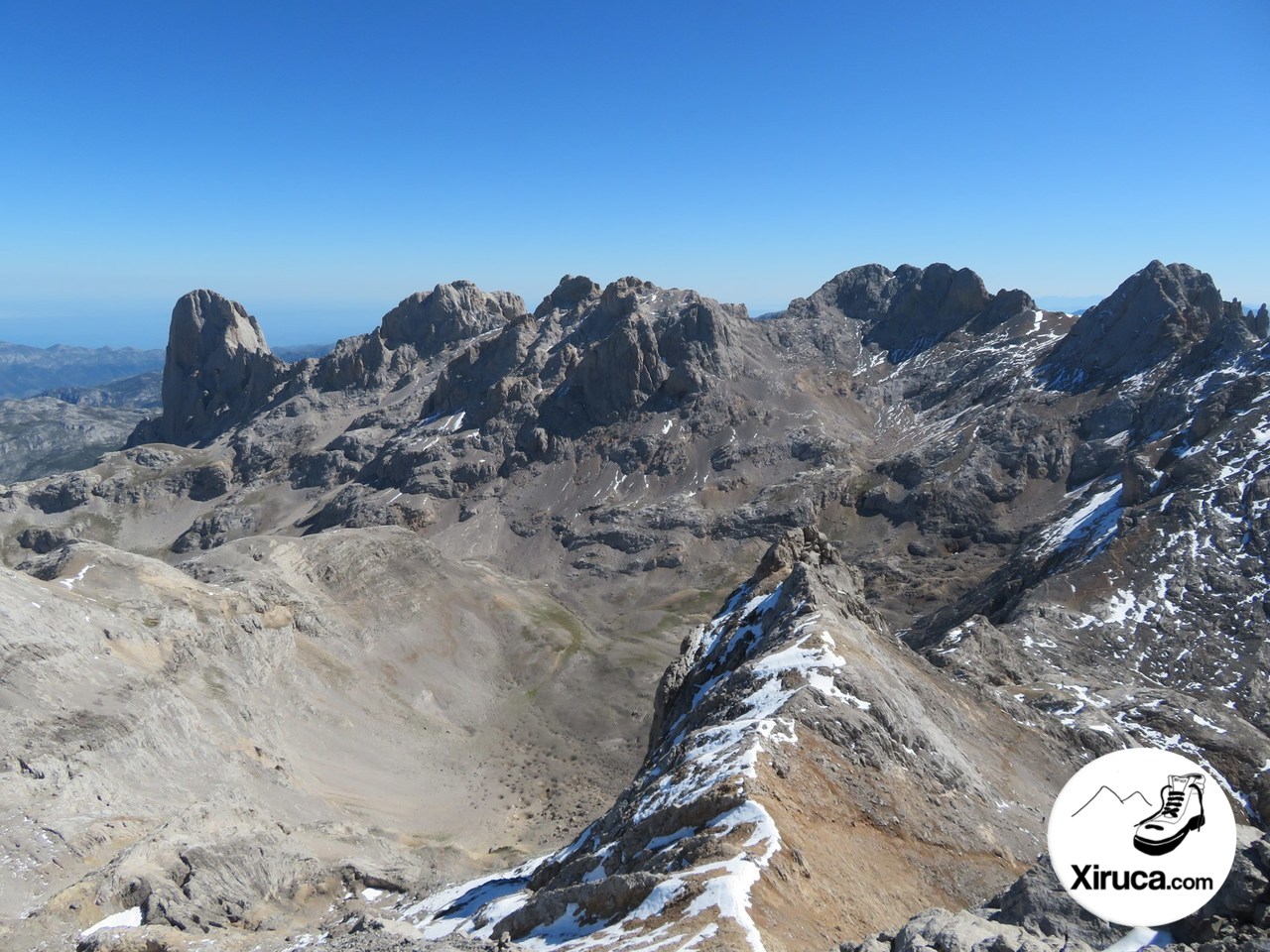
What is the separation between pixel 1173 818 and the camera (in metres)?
14.7

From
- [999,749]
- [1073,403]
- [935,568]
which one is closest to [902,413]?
[1073,403]

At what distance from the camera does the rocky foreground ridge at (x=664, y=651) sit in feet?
112

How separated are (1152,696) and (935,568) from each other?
81370 mm

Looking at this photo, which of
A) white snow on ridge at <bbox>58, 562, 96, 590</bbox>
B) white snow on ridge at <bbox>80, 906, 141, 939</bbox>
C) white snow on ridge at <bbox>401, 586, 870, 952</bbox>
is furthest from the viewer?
white snow on ridge at <bbox>58, 562, 96, 590</bbox>

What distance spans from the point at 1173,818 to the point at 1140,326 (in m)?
182

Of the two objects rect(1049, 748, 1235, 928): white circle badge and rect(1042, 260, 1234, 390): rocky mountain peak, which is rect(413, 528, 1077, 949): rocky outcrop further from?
rect(1042, 260, 1234, 390): rocky mountain peak

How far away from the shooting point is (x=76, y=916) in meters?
38.3

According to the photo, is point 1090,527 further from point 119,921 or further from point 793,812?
point 119,921

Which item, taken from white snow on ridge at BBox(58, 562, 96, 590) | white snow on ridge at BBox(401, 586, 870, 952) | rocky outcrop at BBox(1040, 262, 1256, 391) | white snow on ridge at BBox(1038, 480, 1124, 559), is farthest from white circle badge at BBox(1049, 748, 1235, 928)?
rocky outcrop at BBox(1040, 262, 1256, 391)

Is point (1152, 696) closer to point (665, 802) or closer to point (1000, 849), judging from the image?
point (1000, 849)

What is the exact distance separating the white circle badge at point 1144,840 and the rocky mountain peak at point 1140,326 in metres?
170

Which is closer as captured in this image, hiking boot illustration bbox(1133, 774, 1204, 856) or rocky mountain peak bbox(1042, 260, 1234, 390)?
hiking boot illustration bbox(1133, 774, 1204, 856)

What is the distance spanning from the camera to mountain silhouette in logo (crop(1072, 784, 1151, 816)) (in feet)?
48.9

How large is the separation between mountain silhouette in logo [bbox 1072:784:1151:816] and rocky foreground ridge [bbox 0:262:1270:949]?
5169 millimetres
